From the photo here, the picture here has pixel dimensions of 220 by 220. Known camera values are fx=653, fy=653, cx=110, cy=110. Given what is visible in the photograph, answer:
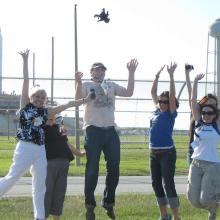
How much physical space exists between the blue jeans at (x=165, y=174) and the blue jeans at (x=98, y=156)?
0.55 m

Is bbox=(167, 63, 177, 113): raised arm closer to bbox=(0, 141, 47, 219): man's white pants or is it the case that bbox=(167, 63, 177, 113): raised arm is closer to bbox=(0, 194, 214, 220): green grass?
bbox=(0, 194, 214, 220): green grass

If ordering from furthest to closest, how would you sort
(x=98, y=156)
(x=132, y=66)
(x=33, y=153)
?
(x=132, y=66)
(x=98, y=156)
(x=33, y=153)

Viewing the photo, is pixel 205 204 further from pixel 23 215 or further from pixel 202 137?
pixel 23 215

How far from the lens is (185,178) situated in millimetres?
14797

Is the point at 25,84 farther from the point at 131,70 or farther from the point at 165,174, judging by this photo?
the point at 165,174

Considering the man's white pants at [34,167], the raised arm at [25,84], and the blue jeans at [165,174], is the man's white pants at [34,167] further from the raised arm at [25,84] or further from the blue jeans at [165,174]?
the blue jeans at [165,174]

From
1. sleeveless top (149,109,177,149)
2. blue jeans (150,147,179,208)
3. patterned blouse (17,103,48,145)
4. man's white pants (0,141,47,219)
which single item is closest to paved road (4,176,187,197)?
blue jeans (150,147,179,208)

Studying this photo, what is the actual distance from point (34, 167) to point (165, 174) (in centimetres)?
179

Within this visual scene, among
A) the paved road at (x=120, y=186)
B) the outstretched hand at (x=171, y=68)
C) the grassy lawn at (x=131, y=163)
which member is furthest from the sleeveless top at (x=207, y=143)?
the grassy lawn at (x=131, y=163)

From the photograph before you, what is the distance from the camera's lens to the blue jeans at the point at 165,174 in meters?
8.44

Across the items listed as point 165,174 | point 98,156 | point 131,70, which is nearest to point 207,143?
point 165,174

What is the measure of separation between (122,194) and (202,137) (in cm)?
355

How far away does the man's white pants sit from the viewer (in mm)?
7602

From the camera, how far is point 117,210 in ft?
31.0
